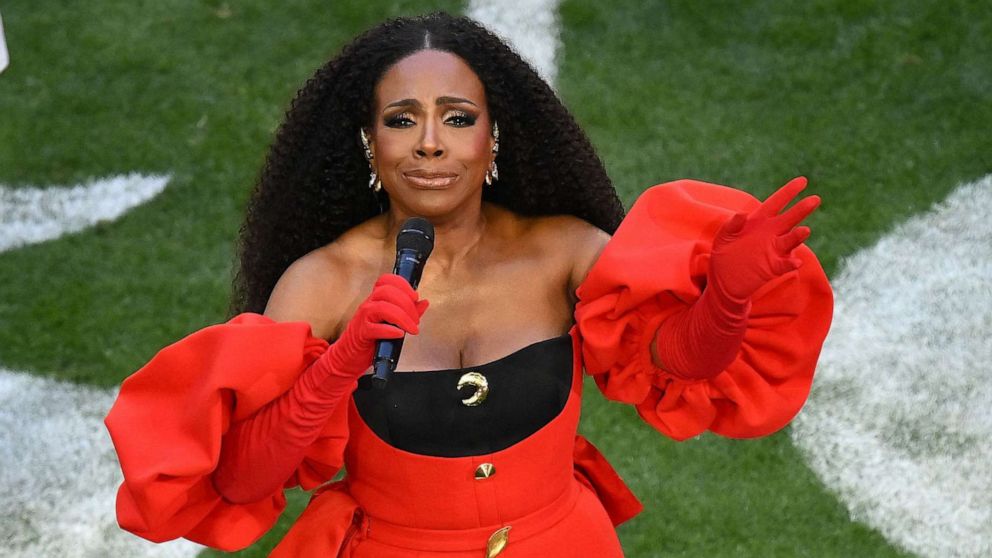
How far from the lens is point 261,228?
382 centimetres

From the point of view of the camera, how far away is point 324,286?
3559 millimetres

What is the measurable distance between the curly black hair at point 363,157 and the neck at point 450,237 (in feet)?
0.49

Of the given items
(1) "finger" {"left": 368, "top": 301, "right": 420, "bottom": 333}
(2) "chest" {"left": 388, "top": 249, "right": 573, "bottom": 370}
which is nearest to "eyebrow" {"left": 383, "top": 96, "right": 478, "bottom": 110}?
(2) "chest" {"left": 388, "top": 249, "right": 573, "bottom": 370}

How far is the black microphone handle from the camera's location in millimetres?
2727

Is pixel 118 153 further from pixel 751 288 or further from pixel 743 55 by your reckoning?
pixel 751 288

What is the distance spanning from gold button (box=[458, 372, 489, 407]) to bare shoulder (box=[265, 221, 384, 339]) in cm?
32

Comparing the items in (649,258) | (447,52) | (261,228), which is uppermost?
(447,52)

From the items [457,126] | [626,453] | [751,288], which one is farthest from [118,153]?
[751,288]

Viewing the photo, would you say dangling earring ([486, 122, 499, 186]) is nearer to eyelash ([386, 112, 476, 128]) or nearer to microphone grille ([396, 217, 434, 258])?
eyelash ([386, 112, 476, 128])

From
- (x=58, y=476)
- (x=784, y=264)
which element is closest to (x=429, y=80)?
(x=784, y=264)

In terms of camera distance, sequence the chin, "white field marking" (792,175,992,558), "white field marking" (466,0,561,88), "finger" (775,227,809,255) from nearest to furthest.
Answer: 1. "finger" (775,227,809,255)
2. the chin
3. "white field marking" (792,175,992,558)
4. "white field marking" (466,0,561,88)

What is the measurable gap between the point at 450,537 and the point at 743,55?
3.91 meters

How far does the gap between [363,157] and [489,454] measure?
0.79 metres

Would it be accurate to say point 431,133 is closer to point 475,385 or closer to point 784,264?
point 475,385
